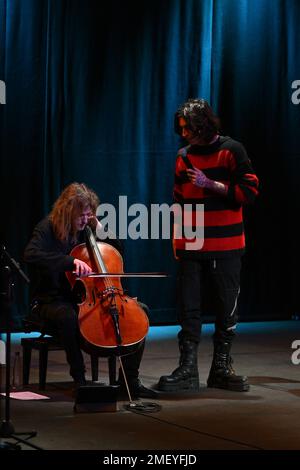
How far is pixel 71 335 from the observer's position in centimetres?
470

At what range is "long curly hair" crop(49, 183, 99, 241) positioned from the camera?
4941 millimetres

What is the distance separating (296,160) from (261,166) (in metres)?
0.36

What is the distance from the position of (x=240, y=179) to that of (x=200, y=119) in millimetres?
383

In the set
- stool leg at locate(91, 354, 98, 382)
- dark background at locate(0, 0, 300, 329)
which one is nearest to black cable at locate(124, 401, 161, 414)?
stool leg at locate(91, 354, 98, 382)

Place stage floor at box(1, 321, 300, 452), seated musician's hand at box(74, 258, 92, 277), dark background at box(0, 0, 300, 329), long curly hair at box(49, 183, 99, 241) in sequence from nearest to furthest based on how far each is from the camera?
stage floor at box(1, 321, 300, 452)
seated musician's hand at box(74, 258, 92, 277)
long curly hair at box(49, 183, 99, 241)
dark background at box(0, 0, 300, 329)

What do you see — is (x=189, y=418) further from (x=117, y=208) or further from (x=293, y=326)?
(x=293, y=326)

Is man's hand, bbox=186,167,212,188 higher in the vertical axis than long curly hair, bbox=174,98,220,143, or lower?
lower

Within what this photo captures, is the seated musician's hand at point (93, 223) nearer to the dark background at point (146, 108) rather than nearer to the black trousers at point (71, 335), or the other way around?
the black trousers at point (71, 335)

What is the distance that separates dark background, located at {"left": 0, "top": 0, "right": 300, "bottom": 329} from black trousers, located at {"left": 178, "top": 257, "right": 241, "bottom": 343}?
2130 millimetres

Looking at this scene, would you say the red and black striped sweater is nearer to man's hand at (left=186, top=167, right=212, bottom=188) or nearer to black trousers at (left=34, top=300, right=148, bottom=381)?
man's hand at (left=186, top=167, right=212, bottom=188)

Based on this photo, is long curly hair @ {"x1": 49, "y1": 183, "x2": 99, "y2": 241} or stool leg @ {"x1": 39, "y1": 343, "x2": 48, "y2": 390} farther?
stool leg @ {"x1": 39, "y1": 343, "x2": 48, "y2": 390}

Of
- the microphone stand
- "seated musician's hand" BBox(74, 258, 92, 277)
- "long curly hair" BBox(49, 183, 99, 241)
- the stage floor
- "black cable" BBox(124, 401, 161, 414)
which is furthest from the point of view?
"long curly hair" BBox(49, 183, 99, 241)
